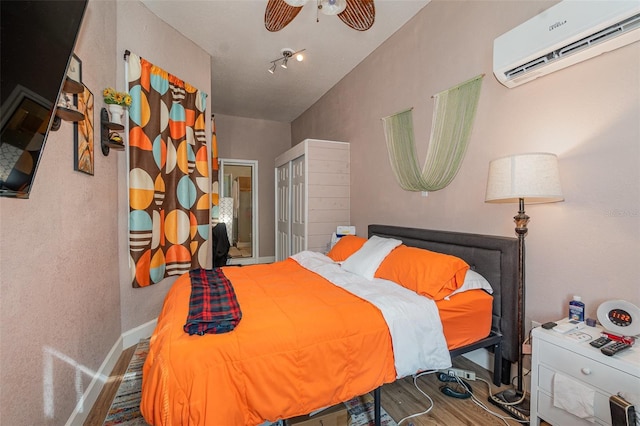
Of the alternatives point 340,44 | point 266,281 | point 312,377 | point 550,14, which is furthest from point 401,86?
point 312,377

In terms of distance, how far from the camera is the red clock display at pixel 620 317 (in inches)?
52.7

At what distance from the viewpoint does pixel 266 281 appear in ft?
7.23

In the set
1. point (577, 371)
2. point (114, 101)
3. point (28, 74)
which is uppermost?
point (114, 101)

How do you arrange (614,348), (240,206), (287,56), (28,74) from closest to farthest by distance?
1. (28,74)
2. (614,348)
3. (287,56)
4. (240,206)

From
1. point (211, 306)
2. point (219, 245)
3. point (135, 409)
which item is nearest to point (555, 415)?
point (211, 306)

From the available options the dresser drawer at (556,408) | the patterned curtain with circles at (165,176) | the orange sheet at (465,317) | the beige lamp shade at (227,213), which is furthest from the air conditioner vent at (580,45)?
the beige lamp shade at (227,213)

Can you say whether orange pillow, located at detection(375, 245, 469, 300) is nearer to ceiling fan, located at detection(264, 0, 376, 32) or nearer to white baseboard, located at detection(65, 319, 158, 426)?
ceiling fan, located at detection(264, 0, 376, 32)

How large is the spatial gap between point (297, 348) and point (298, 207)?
2.90 meters

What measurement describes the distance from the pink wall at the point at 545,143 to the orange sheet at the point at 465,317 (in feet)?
0.99

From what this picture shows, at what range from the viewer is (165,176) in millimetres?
2840

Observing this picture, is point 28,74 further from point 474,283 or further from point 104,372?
point 474,283

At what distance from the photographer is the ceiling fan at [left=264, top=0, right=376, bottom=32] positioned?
1.75 metres

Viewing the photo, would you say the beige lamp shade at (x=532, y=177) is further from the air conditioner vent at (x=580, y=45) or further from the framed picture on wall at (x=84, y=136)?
the framed picture on wall at (x=84, y=136)

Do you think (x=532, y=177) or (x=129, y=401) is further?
(x=129, y=401)
